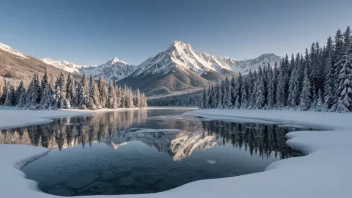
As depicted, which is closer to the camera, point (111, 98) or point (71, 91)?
point (71, 91)

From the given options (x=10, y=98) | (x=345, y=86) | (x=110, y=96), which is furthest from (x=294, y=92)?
(x=10, y=98)

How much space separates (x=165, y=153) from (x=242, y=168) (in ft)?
20.2

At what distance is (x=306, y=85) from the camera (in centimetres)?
4919

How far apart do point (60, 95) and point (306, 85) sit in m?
76.0

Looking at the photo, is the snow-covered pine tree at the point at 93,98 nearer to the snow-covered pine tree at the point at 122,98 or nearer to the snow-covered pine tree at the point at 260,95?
the snow-covered pine tree at the point at 122,98

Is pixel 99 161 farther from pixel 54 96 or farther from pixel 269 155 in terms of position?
pixel 54 96

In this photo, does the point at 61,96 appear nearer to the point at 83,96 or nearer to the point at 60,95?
the point at 60,95

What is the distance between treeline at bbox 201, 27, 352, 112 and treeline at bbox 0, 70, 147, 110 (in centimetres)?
5325

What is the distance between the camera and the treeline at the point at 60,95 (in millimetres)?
63812

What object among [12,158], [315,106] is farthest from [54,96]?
[315,106]

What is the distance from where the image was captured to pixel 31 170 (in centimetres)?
1120

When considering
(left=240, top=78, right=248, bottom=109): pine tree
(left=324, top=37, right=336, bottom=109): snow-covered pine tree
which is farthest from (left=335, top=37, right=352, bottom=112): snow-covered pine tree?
(left=240, top=78, right=248, bottom=109): pine tree

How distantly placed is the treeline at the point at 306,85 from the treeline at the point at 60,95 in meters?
53.3

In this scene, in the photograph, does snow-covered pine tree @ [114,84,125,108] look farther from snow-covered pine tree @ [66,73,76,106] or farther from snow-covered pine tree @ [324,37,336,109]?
snow-covered pine tree @ [324,37,336,109]
